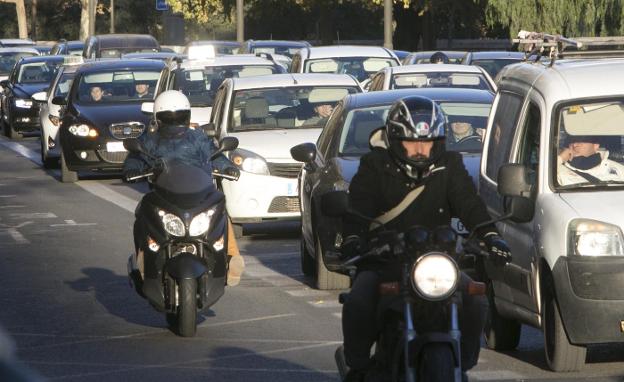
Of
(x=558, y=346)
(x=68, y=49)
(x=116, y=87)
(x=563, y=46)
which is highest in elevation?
(x=563, y=46)

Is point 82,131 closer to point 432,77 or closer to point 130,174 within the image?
point 432,77

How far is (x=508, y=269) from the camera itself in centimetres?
960

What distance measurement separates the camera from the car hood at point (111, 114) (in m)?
23.5

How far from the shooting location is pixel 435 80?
21156mm

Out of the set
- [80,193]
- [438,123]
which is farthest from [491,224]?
[80,193]

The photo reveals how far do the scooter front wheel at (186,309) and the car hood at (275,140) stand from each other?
20.5ft

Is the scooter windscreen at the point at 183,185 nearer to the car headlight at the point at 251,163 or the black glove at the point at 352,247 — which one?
the black glove at the point at 352,247

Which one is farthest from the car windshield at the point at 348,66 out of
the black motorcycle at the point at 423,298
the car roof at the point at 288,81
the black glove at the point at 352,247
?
the black motorcycle at the point at 423,298

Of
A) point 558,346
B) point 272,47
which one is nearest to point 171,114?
point 558,346

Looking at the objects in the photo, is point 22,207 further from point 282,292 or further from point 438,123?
point 438,123

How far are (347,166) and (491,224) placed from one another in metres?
6.39

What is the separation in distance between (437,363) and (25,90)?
31662 millimetres

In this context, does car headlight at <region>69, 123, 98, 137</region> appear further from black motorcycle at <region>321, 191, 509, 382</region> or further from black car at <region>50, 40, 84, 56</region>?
black car at <region>50, 40, 84, 56</region>

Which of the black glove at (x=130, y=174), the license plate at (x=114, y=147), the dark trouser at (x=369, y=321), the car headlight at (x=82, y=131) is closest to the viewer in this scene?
the dark trouser at (x=369, y=321)
